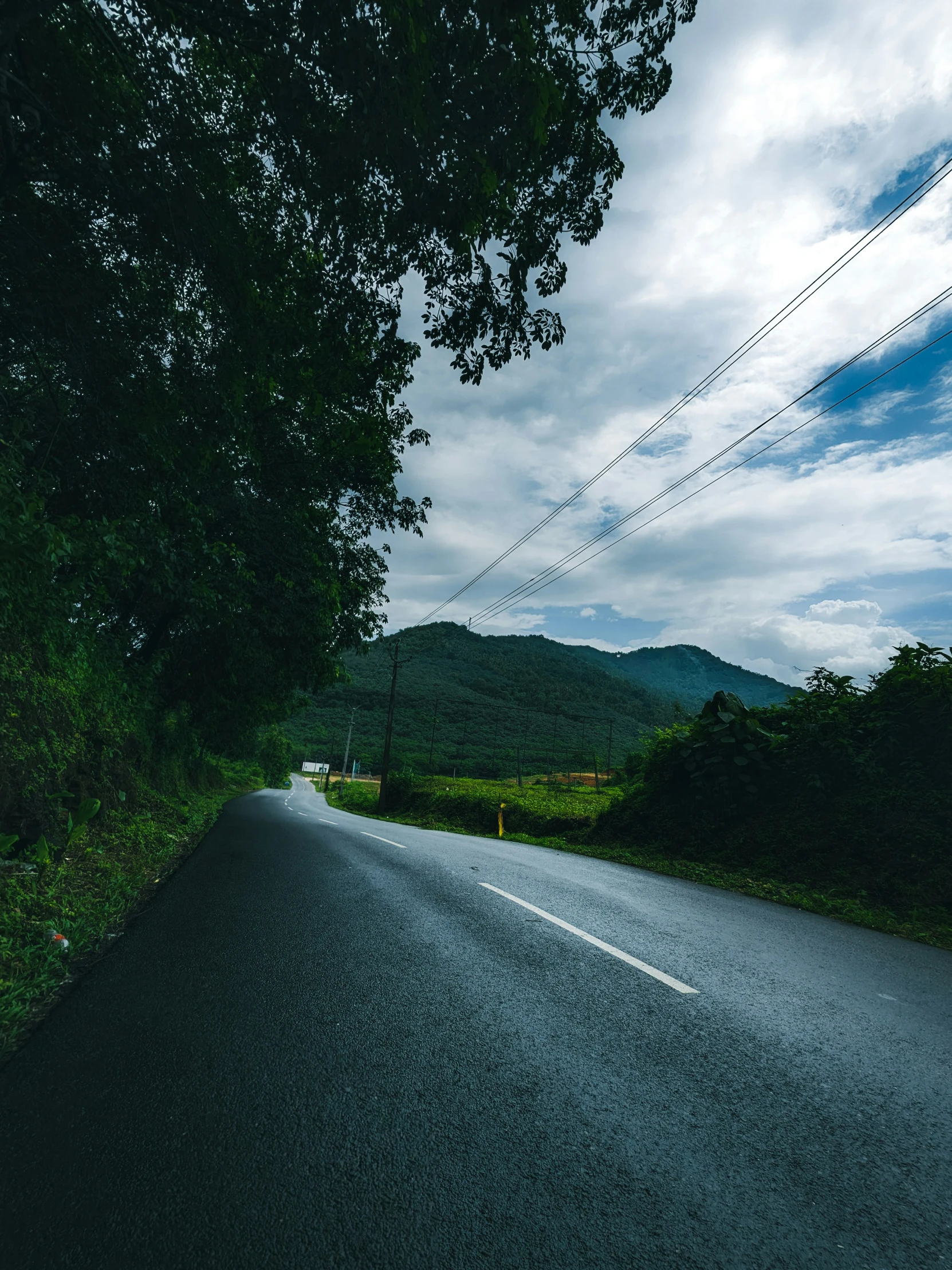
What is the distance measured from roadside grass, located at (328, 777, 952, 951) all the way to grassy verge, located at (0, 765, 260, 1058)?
23.7ft

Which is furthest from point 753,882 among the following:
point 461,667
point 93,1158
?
point 461,667

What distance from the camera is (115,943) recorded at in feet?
14.4

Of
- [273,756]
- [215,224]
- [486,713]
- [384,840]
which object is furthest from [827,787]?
[486,713]

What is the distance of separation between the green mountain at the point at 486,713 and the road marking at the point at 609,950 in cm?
5855

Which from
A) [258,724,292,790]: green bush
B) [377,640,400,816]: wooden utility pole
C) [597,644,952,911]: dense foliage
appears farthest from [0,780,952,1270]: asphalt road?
[258,724,292,790]: green bush

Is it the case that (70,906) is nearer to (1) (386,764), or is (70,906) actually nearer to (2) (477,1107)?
(2) (477,1107)

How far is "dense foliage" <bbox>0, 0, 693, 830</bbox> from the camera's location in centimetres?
405

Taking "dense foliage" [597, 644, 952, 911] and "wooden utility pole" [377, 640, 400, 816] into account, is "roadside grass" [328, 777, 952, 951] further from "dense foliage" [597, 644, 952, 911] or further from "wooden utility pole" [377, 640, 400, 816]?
"wooden utility pole" [377, 640, 400, 816]

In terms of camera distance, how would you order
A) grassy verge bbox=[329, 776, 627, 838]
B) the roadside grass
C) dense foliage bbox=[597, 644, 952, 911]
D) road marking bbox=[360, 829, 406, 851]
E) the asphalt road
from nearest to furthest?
the asphalt road → the roadside grass → dense foliage bbox=[597, 644, 952, 911] → road marking bbox=[360, 829, 406, 851] → grassy verge bbox=[329, 776, 627, 838]

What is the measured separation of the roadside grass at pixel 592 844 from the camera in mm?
6410

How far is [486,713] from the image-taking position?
318 ft

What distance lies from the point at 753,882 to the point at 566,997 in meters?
5.99

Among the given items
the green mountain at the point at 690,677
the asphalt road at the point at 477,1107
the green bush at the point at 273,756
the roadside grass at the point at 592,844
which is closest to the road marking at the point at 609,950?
the asphalt road at the point at 477,1107

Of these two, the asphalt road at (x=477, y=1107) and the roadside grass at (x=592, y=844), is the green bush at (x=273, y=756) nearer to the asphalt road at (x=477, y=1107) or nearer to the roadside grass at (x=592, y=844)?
the roadside grass at (x=592, y=844)
